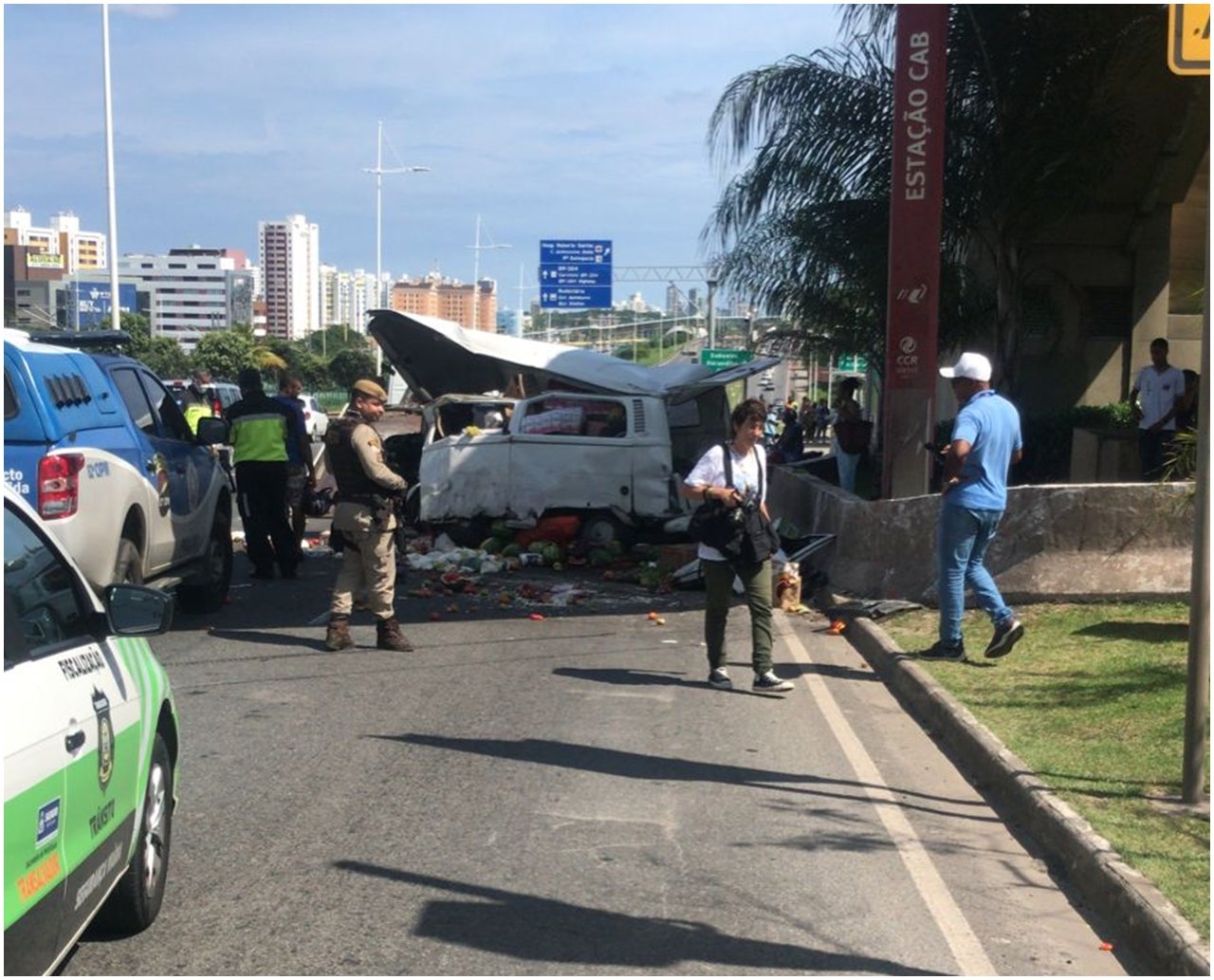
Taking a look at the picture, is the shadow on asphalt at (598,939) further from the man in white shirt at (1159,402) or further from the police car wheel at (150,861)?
the man in white shirt at (1159,402)

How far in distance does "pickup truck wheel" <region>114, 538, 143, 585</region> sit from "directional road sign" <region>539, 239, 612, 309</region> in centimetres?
3908

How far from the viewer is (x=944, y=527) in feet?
32.7

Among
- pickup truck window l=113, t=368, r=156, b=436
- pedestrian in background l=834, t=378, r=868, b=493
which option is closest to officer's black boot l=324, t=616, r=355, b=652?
pickup truck window l=113, t=368, r=156, b=436

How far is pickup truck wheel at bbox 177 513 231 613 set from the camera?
489 inches

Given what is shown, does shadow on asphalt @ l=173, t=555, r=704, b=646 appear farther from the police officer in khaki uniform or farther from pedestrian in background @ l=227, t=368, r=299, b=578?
the police officer in khaki uniform

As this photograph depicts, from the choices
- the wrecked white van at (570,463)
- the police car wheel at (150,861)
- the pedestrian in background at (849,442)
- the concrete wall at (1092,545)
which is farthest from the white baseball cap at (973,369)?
the pedestrian in background at (849,442)

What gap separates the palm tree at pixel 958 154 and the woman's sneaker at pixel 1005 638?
914 centimetres

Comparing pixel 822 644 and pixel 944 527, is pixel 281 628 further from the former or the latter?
pixel 944 527

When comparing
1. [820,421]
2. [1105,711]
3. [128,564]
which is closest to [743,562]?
[1105,711]

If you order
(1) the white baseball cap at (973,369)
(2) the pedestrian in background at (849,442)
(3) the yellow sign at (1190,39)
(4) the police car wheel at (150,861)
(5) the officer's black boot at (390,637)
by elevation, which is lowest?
(5) the officer's black boot at (390,637)

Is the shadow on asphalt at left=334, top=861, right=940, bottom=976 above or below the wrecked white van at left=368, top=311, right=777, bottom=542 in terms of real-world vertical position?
below

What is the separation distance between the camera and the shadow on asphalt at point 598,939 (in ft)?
16.3

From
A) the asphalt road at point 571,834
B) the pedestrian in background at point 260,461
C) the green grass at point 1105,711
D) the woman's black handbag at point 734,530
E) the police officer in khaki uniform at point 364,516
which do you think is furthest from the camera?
the pedestrian in background at point 260,461

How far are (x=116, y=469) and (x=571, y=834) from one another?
4.98 m
